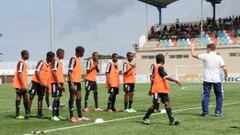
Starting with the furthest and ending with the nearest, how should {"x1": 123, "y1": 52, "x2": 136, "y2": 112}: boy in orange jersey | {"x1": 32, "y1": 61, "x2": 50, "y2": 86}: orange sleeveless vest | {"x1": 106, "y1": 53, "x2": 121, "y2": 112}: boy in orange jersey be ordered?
{"x1": 106, "y1": 53, "x2": 121, "y2": 112}: boy in orange jersey < {"x1": 123, "y1": 52, "x2": 136, "y2": 112}: boy in orange jersey < {"x1": 32, "y1": 61, "x2": 50, "y2": 86}: orange sleeveless vest

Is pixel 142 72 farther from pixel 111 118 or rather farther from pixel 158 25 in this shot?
pixel 111 118

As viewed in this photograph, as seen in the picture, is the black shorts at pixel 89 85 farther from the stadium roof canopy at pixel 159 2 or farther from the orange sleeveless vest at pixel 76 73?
the stadium roof canopy at pixel 159 2

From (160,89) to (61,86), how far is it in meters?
2.95

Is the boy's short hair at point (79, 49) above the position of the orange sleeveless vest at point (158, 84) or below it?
above

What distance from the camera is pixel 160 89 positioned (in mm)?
13766

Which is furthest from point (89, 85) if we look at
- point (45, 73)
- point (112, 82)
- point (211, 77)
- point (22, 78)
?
point (211, 77)

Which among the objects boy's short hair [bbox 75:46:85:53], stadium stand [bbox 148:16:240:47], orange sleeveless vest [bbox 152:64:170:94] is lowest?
orange sleeveless vest [bbox 152:64:170:94]

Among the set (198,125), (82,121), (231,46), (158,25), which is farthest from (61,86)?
(158,25)

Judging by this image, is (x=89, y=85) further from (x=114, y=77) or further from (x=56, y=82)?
(x=56, y=82)

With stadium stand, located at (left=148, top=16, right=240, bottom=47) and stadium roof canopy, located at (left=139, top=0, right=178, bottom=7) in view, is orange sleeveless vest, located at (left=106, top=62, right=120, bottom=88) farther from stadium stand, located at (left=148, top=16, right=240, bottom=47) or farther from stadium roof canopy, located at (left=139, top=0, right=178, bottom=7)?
stadium roof canopy, located at (left=139, top=0, right=178, bottom=7)

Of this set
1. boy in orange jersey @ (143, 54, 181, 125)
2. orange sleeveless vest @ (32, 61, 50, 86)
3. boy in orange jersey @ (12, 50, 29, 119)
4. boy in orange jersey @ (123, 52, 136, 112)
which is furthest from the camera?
boy in orange jersey @ (123, 52, 136, 112)

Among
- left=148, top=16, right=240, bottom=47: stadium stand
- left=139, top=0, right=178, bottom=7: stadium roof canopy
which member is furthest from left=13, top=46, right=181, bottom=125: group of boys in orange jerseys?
left=139, top=0, right=178, bottom=7: stadium roof canopy

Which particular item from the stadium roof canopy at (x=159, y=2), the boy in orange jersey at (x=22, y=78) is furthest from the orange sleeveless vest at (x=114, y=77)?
the stadium roof canopy at (x=159, y=2)

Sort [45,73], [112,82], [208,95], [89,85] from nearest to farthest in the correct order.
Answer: [208,95] → [45,73] → [112,82] → [89,85]
